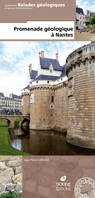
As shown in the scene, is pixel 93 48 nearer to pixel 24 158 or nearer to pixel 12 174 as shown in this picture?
pixel 24 158

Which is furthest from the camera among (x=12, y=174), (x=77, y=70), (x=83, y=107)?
(x=77, y=70)

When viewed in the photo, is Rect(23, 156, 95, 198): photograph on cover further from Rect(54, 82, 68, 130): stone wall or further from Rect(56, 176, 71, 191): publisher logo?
Rect(54, 82, 68, 130): stone wall

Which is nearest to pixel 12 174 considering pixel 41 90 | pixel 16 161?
pixel 16 161

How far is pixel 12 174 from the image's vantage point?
115 inches

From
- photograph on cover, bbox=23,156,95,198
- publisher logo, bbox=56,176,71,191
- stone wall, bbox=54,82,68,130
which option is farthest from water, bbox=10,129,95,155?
stone wall, bbox=54,82,68,130

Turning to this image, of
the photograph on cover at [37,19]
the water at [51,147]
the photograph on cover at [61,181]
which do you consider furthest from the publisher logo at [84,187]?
the photograph on cover at [37,19]

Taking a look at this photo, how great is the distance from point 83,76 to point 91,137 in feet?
6.22

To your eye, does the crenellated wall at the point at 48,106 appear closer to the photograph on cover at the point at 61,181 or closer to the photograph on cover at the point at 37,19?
the photograph on cover at the point at 61,181

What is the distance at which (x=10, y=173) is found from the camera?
9.57 ft

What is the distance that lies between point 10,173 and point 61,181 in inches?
34.2

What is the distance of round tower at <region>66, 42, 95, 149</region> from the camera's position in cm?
484

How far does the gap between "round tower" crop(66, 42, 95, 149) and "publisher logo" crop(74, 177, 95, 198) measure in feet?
5.95

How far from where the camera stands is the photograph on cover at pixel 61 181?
281 centimetres

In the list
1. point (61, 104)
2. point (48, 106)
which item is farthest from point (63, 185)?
point (48, 106)
